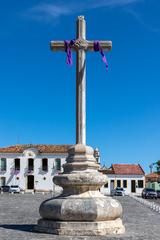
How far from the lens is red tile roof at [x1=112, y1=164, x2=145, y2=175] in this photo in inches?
3046

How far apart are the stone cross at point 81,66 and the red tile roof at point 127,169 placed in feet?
211

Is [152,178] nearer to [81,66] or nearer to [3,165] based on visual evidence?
[3,165]

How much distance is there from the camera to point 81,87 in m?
13.4

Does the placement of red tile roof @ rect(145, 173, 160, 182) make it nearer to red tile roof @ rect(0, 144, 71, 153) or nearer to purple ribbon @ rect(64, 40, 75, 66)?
red tile roof @ rect(0, 144, 71, 153)

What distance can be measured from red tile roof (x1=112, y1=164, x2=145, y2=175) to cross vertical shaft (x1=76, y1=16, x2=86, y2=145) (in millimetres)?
64464

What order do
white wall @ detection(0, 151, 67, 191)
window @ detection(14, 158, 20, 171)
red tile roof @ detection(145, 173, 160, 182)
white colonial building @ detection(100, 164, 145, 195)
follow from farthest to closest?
red tile roof @ detection(145, 173, 160, 182) → white colonial building @ detection(100, 164, 145, 195) → window @ detection(14, 158, 20, 171) → white wall @ detection(0, 151, 67, 191)

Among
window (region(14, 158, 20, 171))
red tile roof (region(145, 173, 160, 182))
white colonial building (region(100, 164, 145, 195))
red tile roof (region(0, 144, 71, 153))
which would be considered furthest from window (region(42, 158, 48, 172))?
red tile roof (region(145, 173, 160, 182))

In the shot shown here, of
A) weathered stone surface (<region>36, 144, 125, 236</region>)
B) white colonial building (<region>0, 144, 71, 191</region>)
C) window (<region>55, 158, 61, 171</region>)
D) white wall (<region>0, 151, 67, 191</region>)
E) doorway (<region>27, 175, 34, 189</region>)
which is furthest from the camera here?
window (<region>55, 158, 61, 171</region>)

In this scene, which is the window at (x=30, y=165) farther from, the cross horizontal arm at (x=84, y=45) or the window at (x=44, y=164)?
the cross horizontal arm at (x=84, y=45)

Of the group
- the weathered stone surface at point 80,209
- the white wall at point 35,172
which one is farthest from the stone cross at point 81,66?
the white wall at point 35,172

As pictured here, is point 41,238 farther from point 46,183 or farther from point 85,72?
point 46,183

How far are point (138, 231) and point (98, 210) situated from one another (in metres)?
1.74

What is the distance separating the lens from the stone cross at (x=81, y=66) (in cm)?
1316

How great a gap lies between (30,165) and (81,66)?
199 ft
